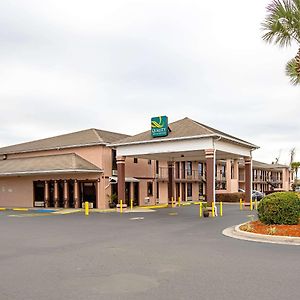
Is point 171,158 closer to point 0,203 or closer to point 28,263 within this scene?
point 0,203

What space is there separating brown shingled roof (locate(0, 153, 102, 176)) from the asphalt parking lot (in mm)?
15505

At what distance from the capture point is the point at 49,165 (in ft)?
105

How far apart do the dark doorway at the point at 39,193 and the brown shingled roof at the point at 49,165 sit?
1.97 m

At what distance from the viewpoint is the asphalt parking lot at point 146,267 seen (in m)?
7.06

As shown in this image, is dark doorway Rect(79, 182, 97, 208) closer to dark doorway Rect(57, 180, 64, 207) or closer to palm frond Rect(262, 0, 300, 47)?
dark doorway Rect(57, 180, 64, 207)

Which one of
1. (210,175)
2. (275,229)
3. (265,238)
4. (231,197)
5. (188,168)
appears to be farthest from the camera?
(188,168)

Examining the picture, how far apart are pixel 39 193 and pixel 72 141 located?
17.6 ft

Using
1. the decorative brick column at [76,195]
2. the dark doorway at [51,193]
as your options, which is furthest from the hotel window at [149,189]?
the dark doorway at [51,193]

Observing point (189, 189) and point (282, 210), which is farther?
point (189, 189)

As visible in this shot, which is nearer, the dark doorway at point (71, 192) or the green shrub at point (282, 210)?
the green shrub at point (282, 210)

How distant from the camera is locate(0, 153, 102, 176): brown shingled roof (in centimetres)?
3027

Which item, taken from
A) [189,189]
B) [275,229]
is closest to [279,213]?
[275,229]

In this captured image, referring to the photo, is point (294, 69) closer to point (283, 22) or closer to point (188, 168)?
point (283, 22)

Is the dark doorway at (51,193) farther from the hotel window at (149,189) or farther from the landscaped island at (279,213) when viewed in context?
the landscaped island at (279,213)
